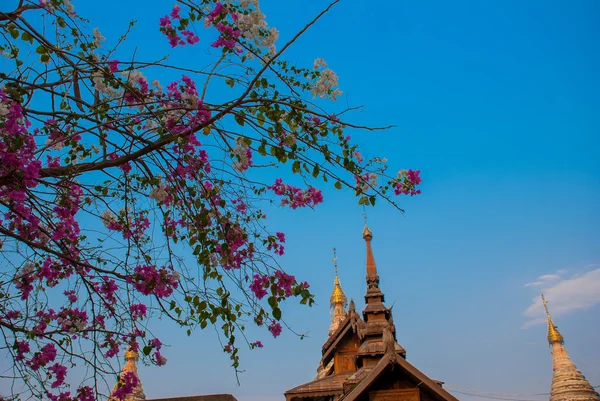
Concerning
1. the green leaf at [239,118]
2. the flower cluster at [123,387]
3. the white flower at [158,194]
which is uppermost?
the green leaf at [239,118]

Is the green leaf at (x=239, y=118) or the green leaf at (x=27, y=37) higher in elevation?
the green leaf at (x=27, y=37)

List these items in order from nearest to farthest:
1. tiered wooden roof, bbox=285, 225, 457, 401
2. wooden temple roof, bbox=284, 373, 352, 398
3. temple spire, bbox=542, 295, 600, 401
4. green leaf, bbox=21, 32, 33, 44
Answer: green leaf, bbox=21, 32, 33, 44
tiered wooden roof, bbox=285, 225, 457, 401
wooden temple roof, bbox=284, 373, 352, 398
temple spire, bbox=542, 295, 600, 401

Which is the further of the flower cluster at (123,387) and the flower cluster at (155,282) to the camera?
the flower cluster at (123,387)

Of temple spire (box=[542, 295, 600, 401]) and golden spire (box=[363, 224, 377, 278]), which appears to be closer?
golden spire (box=[363, 224, 377, 278])

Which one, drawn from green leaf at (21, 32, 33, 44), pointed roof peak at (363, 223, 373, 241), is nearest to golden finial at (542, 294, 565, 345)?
pointed roof peak at (363, 223, 373, 241)

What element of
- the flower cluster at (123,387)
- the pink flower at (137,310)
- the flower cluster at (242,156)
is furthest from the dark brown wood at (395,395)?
the flower cluster at (242,156)

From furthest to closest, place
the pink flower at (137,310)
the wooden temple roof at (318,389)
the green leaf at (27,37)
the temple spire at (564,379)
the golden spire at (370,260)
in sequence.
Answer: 1. the temple spire at (564,379)
2. the golden spire at (370,260)
3. the wooden temple roof at (318,389)
4. the pink flower at (137,310)
5. the green leaf at (27,37)

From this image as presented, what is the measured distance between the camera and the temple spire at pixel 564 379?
28.2 metres

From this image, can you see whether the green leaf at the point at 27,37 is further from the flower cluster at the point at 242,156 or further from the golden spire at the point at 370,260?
the golden spire at the point at 370,260

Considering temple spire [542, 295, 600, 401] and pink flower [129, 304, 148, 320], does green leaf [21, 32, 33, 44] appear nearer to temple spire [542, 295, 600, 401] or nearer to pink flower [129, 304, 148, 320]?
pink flower [129, 304, 148, 320]

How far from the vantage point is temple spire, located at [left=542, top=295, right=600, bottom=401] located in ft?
92.4

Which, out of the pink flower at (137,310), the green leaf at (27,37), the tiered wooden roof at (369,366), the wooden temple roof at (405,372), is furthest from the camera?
the tiered wooden roof at (369,366)

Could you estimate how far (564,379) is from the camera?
2914 cm

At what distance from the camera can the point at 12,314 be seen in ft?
26.2
